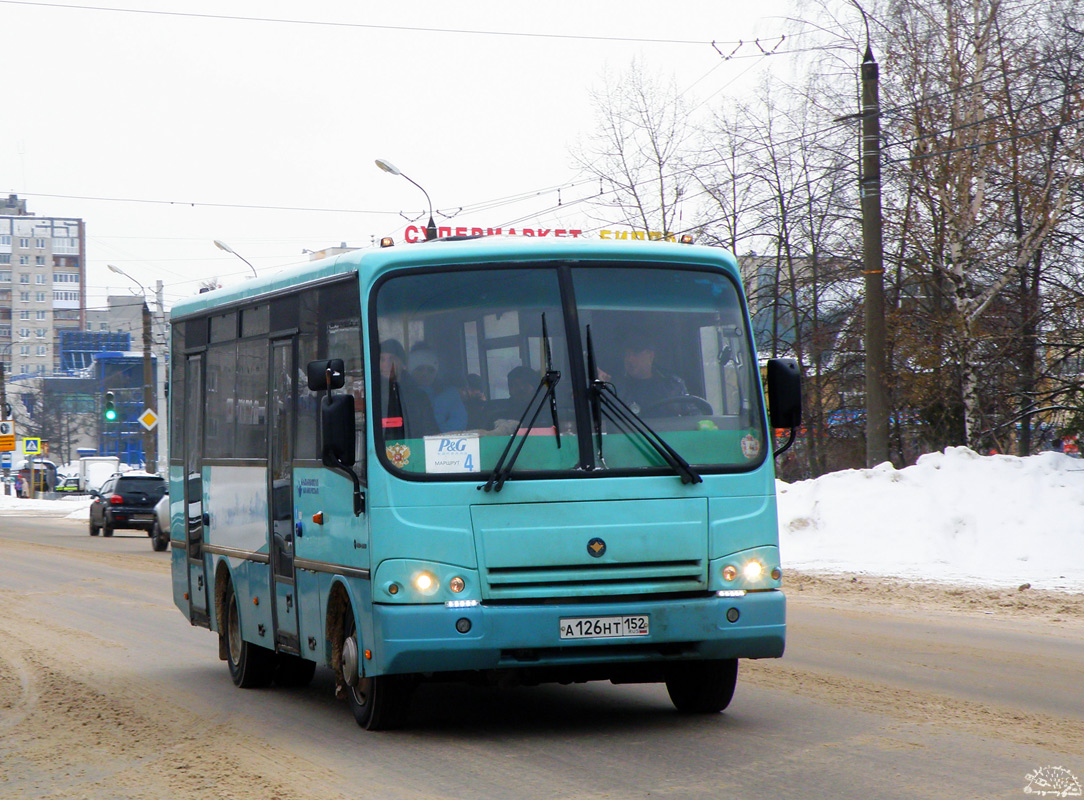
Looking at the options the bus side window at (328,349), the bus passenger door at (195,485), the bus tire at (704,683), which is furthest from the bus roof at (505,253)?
the bus passenger door at (195,485)

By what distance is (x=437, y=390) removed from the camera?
7.59 metres

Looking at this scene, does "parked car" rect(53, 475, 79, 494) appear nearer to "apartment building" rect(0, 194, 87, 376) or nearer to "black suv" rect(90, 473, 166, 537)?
"black suv" rect(90, 473, 166, 537)

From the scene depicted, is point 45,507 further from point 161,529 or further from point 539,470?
point 539,470

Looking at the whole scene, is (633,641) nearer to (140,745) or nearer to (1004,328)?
(140,745)

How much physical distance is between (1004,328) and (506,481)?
939 inches

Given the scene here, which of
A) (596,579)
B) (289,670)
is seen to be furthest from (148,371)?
(596,579)

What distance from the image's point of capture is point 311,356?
337 inches

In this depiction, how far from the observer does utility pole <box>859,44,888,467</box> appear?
68.0ft

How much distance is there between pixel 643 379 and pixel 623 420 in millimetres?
260

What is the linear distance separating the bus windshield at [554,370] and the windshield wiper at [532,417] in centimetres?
1

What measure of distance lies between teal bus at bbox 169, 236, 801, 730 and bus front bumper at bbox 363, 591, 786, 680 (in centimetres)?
1

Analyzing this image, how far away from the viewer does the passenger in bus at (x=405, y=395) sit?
752 cm

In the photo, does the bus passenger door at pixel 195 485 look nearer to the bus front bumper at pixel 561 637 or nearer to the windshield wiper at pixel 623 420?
the bus front bumper at pixel 561 637

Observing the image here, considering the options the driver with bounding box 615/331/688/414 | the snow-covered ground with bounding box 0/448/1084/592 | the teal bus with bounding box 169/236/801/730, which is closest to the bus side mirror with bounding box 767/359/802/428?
the teal bus with bounding box 169/236/801/730
